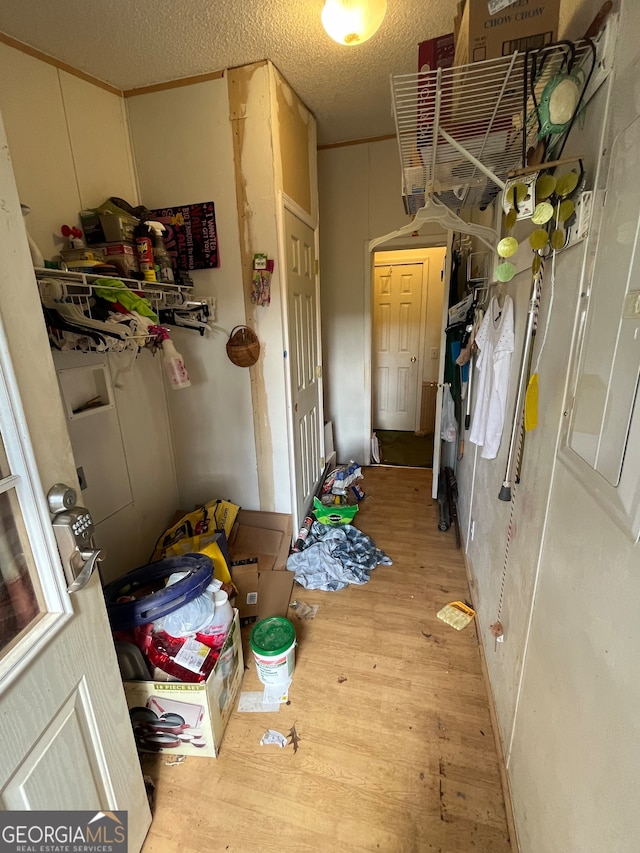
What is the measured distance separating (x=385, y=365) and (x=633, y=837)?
14.2ft

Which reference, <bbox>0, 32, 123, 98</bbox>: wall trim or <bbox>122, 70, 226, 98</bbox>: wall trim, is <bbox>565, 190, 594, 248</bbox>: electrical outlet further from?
<bbox>0, 32, 123, 98</bbox>: wall trim

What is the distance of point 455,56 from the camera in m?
1.13

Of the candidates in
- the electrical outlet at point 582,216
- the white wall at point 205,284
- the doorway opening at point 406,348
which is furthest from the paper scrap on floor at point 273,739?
the doorway opening at point 406,348

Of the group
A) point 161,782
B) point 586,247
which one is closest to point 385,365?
point 586,247

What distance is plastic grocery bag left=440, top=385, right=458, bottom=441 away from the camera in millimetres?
2729

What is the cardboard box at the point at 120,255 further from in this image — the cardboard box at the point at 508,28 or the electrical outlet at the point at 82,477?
the cardboard box at the point at 508,28

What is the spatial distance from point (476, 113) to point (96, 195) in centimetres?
178

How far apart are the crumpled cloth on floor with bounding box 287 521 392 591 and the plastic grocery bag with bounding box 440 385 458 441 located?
3.17ft

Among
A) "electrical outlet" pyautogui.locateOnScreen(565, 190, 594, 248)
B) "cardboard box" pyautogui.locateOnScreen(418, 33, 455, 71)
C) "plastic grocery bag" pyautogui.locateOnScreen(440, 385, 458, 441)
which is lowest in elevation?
"plastic grocery bag" pyautogui.locateOnScreen(440, 385, 458, 441)

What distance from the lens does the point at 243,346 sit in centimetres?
215

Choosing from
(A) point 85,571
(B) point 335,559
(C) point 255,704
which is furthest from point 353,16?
(C) point 255,704

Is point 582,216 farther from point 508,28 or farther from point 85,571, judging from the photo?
point 85,571

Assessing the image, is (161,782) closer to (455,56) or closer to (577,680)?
(577,680)

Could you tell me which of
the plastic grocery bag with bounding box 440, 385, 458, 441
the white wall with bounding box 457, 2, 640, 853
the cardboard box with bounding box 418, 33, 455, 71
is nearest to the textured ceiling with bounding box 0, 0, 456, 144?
the cardboard box with bounding box 418, 33, 455, 71
